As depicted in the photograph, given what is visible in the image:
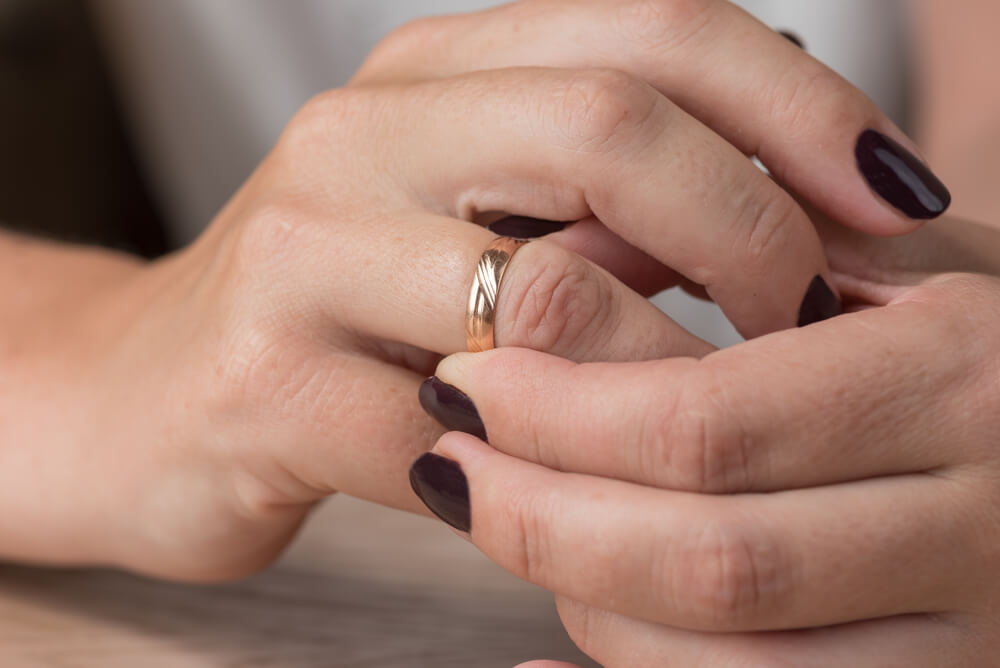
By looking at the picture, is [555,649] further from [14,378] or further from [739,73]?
[14,378]

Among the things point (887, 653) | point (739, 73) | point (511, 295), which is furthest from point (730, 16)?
point (887, 653)

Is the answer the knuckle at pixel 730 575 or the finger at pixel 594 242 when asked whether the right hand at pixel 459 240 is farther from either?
the knuckle at pixel 730 575

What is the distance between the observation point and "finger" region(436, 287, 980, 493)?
1.23 feet

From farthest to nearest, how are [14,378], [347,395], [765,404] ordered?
1. [14,378]
2. [347,395]
3. [765,404]

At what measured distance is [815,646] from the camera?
386mm

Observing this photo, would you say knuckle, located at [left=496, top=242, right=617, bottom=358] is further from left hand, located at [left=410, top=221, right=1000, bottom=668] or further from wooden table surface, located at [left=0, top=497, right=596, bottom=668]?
wooden table surface, located at [left=0, top=497, right=596, bottom=668]

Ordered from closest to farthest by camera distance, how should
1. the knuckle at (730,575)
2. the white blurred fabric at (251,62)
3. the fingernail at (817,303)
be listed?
the knuckle at (730,575)
the fingernail at (817,303)
the white blurred fabric at (251,62)

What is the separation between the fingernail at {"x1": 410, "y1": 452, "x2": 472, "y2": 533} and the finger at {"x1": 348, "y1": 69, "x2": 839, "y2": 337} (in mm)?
138

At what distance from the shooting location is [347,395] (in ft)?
1.57

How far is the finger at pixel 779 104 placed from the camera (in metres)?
0.45

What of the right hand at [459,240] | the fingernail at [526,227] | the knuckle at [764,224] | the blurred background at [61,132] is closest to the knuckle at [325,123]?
the right hand at [459,240]

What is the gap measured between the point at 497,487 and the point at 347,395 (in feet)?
0.38

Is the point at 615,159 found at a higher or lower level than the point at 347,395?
higher

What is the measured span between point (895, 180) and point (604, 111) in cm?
16
